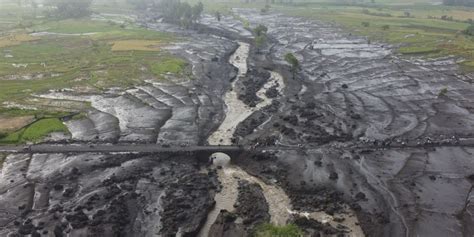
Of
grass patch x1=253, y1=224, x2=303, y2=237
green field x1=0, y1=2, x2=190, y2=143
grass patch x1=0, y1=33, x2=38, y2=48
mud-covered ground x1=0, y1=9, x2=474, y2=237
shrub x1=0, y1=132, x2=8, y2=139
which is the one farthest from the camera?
grass patch x1=0, y1=33, x2=38, y2=48

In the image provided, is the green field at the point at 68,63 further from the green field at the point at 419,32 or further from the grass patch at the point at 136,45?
the green field at the point at 419,32

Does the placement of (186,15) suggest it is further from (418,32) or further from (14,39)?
(418,32)

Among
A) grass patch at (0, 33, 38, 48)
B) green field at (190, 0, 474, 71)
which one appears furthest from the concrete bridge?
grass patch at (0, 33, 38, 48)

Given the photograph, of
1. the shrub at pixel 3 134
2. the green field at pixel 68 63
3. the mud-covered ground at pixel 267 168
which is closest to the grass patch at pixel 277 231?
the mud-covered ground at pixel 267 168

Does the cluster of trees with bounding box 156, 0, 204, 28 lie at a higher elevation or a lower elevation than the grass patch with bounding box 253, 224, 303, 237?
higher

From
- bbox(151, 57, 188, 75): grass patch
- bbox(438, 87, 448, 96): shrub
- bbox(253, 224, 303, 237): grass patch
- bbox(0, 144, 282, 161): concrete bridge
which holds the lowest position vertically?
bbox(253, 224, 303, 237): grass patch

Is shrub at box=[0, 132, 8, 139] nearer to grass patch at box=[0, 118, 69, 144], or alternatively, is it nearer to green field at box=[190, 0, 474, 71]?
grass patch at box=[0, 118, 69, 144]

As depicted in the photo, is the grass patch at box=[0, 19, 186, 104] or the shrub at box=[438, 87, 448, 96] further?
the grass patch at box=[0, 19, 186, 104]

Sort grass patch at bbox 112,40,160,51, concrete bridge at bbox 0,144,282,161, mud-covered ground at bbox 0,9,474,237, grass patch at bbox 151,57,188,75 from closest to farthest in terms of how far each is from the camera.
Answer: mud-covered ground at bbox 0,9,474,237 → concrete bridge at bbox 0,144,282,161 → grass patch at bbox 151,57,188,75 → grass patch at bbox 112,40,160,51

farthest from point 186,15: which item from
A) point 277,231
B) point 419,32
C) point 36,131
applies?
point 277,231
